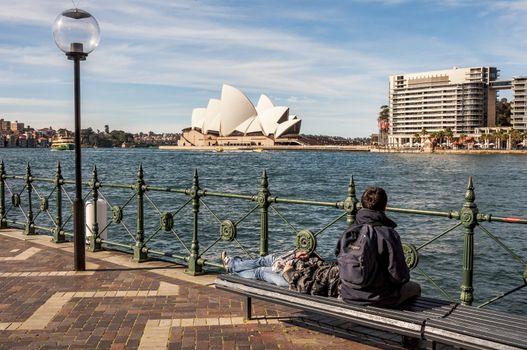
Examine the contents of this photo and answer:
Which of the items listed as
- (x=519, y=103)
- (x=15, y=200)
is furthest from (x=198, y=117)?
(x=15, y=200)

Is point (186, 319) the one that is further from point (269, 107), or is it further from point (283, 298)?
point (269, 107)

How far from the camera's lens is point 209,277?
23.9 ft

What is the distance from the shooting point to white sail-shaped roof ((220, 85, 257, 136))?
125 metres

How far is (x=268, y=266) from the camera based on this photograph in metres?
5.42

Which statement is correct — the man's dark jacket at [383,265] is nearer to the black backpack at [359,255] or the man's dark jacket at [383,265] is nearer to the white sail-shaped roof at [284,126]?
the black backpack at [359,255]

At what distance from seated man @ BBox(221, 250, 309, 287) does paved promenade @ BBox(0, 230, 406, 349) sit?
440 mm

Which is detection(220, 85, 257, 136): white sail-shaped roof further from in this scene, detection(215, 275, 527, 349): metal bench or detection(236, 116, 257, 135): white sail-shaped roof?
detection(215, 275, 527, 349): metal bench

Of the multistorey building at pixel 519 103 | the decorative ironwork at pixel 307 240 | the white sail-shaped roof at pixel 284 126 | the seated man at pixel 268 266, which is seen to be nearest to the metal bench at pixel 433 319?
the seated man at pixel 268 266

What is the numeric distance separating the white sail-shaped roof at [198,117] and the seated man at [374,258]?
140123 millimetres

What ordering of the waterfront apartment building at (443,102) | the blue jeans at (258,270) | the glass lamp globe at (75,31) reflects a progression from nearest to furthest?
1. the blue jeans at (258,270)
2. the glass lamp globe at (75,31)
3. the waterfront apartment building at (443,102)

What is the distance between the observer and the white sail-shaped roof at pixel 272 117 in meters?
141

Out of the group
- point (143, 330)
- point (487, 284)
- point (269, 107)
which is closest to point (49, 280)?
point (143, 330)

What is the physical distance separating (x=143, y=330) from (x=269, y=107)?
137 m

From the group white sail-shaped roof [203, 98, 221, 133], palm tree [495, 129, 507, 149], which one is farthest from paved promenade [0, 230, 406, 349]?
palm tree [495, 129, 507, 149]
